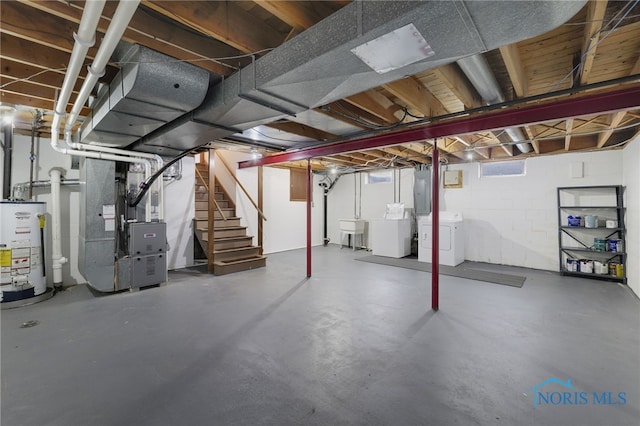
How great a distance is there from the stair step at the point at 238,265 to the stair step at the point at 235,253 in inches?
3.7

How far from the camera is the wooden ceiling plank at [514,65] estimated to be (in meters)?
1.99

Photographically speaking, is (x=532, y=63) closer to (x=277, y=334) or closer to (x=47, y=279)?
(x=277, y=334)

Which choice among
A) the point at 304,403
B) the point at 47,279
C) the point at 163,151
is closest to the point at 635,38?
the point at 304,403

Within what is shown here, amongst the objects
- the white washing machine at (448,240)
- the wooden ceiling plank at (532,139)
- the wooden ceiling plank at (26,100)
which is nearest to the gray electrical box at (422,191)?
the white washing machine at (448,240)

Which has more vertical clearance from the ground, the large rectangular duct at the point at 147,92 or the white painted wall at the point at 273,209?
the large rectangular duct at the point at 147,92

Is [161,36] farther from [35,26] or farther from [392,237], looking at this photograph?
[392,237]

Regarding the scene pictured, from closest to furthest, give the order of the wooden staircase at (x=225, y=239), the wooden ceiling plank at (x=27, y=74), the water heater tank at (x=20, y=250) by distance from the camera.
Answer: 1. the wooden ceiling plank at (x=27, y=74)
2. the water heater tank at (x=20, y=250)
3. the wooden staircase at (x=225, y=239)

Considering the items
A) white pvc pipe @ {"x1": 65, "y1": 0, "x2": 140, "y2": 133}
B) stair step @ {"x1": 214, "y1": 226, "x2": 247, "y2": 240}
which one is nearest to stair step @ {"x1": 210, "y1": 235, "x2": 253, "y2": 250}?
stair step @ {"x1": 214, "y1": 226, "x2": 247, "y2": 240}

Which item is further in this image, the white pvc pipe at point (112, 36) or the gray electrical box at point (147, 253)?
the gray electrical box at point (147, 253)

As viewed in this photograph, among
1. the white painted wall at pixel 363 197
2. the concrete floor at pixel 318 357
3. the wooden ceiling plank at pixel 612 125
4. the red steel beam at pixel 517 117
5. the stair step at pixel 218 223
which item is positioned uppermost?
the wooden ceiling plank at pixel 612 125

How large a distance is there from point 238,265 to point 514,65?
4874mm

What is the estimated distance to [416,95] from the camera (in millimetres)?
2900

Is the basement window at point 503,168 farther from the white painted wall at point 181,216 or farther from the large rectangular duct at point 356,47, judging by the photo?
the white painted wall at point 181,216

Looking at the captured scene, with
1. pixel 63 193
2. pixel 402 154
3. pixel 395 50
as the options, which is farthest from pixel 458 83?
pixel 63 193
